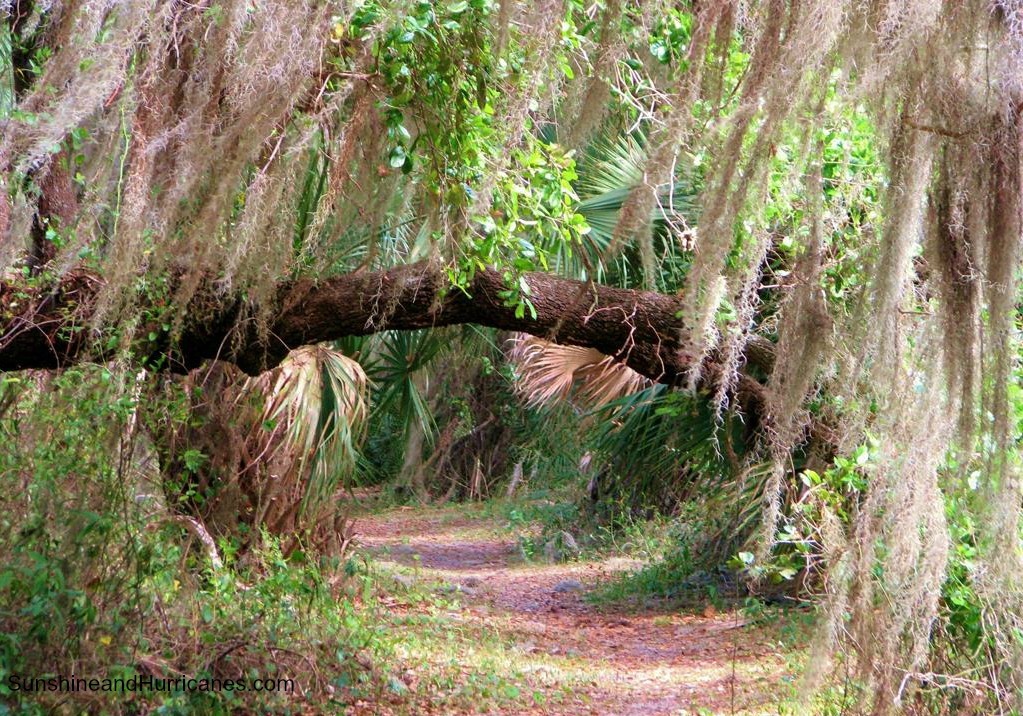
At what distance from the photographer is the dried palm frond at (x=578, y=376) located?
22.9ft

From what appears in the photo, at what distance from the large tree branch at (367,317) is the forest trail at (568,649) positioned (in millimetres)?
1772

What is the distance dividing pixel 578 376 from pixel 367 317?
3.54 meters

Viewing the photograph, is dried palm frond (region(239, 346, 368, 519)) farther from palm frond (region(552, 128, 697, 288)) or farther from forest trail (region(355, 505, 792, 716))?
palm frond (region(552, 128, 697, 288))

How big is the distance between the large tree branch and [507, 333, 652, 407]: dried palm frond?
157 centimetres

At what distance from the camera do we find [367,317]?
4.27 m

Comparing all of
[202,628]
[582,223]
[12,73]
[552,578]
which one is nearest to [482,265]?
[582,223]

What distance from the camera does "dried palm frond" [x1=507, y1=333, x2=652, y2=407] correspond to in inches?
275

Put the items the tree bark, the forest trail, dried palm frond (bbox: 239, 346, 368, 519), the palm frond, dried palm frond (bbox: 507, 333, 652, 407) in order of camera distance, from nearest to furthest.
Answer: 1. the tree bark
2. the forest trail
3. the palm frond
4. dried palm frond (bbox: 239, 346, 368, 519)
5. dried palm frond (bbox: 507, 333, 652, 407)

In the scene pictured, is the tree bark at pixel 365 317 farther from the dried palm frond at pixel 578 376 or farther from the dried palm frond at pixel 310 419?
the dried palm frond at pixel 578 376

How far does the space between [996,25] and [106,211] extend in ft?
10.9

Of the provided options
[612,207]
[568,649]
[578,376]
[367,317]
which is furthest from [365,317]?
[578,376]

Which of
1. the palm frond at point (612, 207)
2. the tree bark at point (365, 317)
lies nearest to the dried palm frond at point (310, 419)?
the tree bark at point (365, 317)

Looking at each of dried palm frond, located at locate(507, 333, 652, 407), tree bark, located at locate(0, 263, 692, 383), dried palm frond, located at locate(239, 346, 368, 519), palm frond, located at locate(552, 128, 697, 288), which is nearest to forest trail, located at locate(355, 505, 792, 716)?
dried palm frond, located at locate(239, 346, 368, 519)

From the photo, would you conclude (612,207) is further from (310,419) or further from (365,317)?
(310,419)
